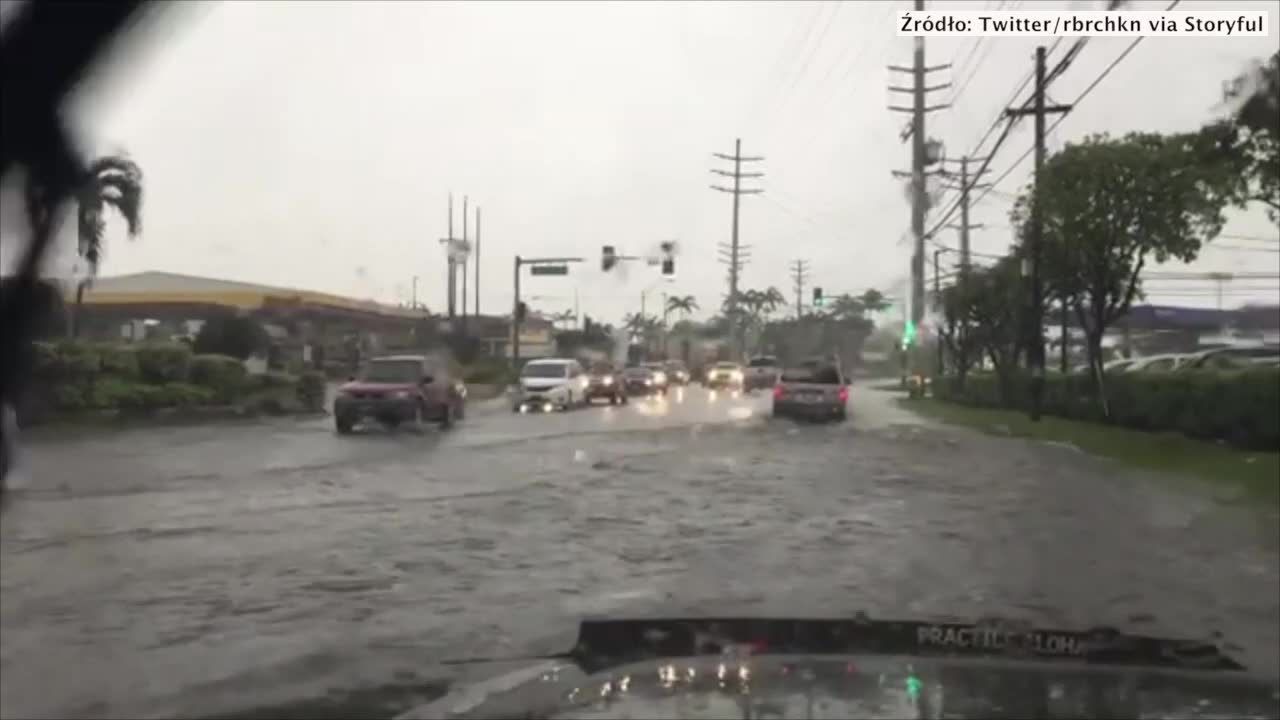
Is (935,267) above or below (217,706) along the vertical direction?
above

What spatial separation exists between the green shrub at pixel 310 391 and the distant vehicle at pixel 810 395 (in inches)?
495

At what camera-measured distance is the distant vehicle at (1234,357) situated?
31156mm

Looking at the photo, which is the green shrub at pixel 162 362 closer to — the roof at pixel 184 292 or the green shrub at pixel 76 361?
the green shrub at pixel 76 361

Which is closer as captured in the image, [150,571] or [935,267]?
[150,571]

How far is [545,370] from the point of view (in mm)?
44000

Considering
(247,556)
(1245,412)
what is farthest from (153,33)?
(1245,412)

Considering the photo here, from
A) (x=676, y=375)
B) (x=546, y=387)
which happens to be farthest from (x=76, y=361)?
(x=676, y=375)

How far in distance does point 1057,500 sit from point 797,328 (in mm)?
122003

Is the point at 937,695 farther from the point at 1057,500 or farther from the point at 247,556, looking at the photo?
the point at 1057,500

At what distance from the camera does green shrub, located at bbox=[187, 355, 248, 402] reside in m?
35.8

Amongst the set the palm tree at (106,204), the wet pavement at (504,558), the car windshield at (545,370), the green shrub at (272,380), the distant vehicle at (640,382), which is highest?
the palm tree at (106,204)

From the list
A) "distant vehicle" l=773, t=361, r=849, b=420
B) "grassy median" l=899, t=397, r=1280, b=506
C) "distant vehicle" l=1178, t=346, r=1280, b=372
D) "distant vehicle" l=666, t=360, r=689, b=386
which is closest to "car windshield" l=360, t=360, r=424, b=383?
"distant vehicle" l=773, t=361, r=849, b=420

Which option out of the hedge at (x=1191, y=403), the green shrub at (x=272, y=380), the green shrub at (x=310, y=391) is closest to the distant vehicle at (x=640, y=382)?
the green shrub at (x=310, y=391)

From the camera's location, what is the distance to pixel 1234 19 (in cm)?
1291
